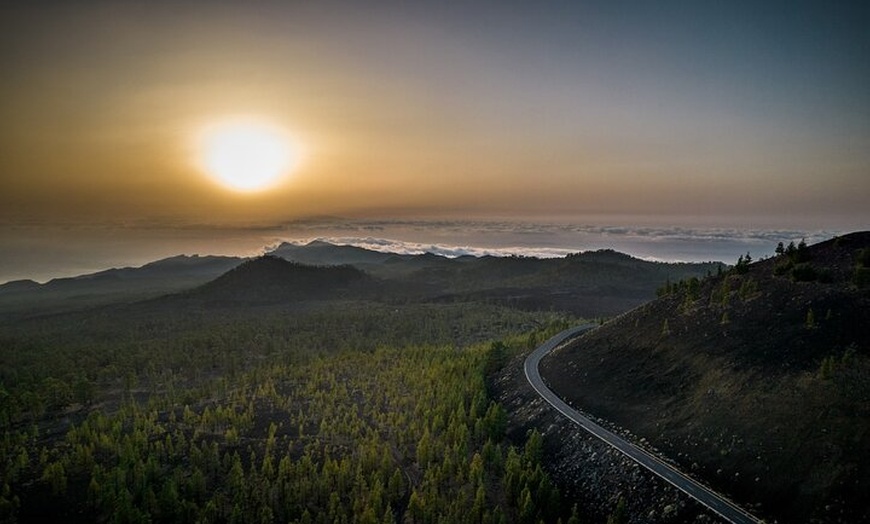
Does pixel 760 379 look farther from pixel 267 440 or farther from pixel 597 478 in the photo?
pixel 267 440

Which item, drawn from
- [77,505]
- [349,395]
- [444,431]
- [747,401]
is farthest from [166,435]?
[747,401]

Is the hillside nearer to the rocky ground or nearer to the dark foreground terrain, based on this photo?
the rocky ground

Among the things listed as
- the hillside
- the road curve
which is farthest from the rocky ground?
the hillside

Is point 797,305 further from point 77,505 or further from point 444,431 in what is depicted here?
point 77,505

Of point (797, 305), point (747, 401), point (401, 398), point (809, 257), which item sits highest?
point (809, 257)

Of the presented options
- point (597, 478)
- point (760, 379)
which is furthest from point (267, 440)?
point (760, 379)

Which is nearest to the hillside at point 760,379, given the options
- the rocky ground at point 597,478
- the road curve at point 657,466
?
the road curve at point 657,466
